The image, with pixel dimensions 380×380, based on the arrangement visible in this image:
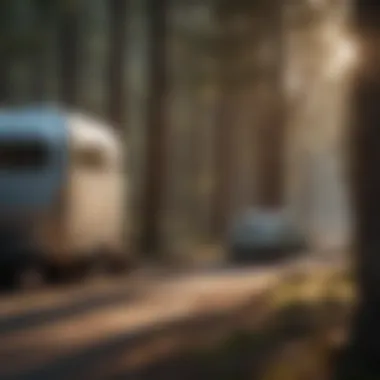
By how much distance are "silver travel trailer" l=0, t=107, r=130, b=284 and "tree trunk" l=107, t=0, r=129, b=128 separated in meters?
16.9

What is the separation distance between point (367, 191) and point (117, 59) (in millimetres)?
33221

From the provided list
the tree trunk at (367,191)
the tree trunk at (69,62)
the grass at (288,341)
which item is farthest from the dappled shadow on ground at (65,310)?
the tree trunk at (69,62)

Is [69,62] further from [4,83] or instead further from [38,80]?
[4,83]

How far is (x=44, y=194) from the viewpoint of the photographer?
79.7 feet

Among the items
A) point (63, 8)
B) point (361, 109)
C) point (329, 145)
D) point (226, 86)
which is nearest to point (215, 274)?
point (226, 86)

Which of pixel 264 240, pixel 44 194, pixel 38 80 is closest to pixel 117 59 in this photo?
pixel 264 240

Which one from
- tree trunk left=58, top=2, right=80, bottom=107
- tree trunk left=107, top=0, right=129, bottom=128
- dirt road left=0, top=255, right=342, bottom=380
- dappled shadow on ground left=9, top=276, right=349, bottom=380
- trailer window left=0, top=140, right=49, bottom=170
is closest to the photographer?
dappled shadow on ground left=9, top=276, right=349, bottom=380

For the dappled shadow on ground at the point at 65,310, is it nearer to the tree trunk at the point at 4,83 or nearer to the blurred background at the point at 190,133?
the blurred background at the point at 190,133

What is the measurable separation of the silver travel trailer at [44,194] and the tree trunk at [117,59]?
1691 cm

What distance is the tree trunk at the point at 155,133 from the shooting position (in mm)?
41875

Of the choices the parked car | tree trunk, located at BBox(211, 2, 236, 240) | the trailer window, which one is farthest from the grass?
tree trunk, located at BBox(211, 2, 236, 240)

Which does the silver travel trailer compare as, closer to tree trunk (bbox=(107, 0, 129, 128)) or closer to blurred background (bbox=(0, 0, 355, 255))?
blurred background (bbox=(0, 0, 355, 255))

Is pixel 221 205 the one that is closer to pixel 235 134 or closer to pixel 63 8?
pixel 235 134

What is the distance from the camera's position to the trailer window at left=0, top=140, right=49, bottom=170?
24609 mm
